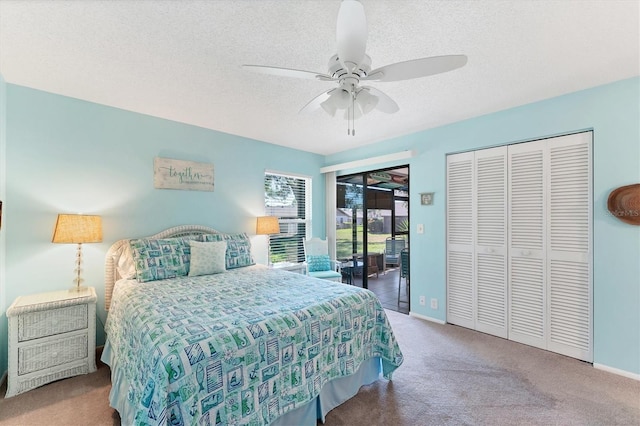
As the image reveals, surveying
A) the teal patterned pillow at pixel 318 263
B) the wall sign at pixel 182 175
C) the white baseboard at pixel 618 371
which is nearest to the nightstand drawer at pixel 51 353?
the wall sign at pixel 182 175

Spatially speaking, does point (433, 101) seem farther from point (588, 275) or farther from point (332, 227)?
point (332, 227)

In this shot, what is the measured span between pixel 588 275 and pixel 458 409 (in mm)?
1830

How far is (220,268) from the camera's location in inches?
119

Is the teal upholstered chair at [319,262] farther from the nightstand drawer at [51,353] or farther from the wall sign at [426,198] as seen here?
the nightstand drawer at [51,353]

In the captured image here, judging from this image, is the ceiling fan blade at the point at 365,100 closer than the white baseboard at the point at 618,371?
Yes

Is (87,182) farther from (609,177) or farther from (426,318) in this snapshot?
(609,177)

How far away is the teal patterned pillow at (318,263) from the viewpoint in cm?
426

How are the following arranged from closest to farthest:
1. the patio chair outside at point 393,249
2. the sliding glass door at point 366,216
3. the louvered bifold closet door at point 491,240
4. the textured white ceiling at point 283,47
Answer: the textured white ceiling at point 283,47
the louvered bifold closet door at point 491,240
the sliding glass door at point 366,216
the patio chair outside at point 393,249

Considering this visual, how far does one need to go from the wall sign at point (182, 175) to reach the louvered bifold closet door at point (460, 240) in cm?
313

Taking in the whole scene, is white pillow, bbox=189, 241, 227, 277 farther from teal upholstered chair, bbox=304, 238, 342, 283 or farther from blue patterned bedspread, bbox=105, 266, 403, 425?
teal upholstered chair, bbox=304, 238, 342, 283

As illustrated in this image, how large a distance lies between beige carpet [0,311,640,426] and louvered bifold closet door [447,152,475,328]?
0.70 metres

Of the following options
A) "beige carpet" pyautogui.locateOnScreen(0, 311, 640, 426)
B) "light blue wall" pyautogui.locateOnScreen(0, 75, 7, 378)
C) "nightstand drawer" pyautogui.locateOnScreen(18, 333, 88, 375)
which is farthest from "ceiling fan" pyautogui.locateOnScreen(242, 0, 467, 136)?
"nightstand drawer" pyautogui.locateOnScreen(18, 333, 88, 375)

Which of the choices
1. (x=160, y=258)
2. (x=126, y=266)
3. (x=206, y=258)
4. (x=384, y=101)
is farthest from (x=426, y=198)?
(x=126, y=266)

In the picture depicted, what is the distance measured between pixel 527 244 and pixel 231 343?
122 inches
